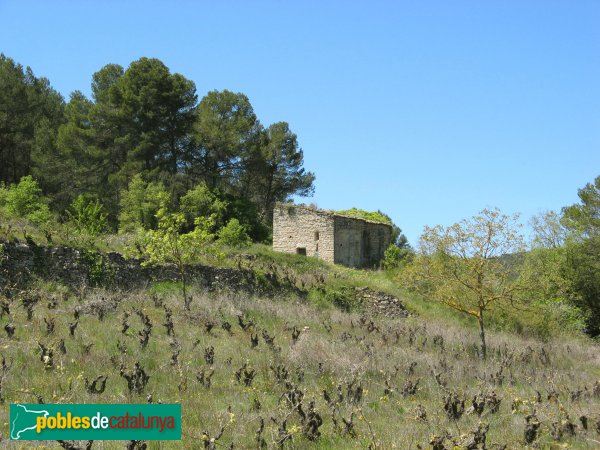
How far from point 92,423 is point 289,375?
3.96 meters

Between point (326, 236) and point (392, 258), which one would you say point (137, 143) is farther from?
point (392, 258)

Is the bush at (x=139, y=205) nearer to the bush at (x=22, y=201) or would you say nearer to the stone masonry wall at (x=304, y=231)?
the bush at (x=22, y=201)

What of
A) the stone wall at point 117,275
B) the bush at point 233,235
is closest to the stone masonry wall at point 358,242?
the bush at point 233,235

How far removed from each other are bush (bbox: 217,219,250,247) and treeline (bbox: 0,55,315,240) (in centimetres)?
161

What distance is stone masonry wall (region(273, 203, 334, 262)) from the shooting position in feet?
105

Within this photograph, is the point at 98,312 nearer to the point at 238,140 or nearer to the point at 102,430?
the point at 102,430

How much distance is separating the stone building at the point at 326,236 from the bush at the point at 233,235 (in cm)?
196

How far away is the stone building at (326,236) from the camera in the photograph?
32.1 m

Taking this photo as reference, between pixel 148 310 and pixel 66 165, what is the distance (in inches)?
1045


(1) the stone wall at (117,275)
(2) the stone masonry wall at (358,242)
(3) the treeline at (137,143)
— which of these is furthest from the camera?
(3) the treeline at (137,143)

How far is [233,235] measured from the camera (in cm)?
3198

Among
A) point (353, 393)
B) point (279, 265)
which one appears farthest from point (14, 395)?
point (279, 265)

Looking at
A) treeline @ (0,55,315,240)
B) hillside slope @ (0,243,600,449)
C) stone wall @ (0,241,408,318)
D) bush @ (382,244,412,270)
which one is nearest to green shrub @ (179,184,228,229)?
treeline @ (0,55,315,240)

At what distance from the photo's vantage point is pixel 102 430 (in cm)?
642
